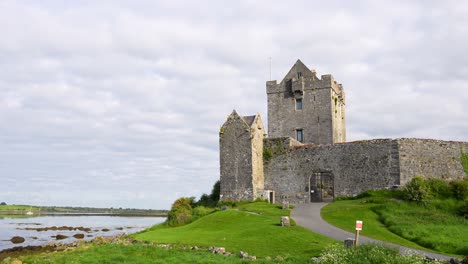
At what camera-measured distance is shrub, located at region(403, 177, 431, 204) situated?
109 feet

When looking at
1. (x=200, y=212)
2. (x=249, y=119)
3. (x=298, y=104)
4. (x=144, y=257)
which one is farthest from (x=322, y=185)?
(x=144, y=257)

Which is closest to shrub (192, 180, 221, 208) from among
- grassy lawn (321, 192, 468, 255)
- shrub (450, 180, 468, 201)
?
grassy lawn (321, 192, 468, 255)

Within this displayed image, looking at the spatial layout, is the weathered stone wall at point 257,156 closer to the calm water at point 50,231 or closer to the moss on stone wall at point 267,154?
the moss on stone wall at point 267,154

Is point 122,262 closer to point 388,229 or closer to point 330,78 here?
point 388,229

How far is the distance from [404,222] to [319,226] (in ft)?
18.4

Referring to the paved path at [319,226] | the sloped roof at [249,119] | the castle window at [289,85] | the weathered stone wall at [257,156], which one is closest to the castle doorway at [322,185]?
the weathered stone wall at [257,156]

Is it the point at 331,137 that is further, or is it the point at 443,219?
the point at 331,137

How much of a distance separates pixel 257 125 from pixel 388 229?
18875 mm

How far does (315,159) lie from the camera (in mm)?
41594

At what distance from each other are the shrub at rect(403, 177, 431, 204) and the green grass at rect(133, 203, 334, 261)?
10319mm

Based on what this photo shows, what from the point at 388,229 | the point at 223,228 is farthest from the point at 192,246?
the point at 388,229

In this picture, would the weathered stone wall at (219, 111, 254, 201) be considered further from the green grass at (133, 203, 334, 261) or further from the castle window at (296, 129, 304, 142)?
the castle window at (296, 129, 304, 142)

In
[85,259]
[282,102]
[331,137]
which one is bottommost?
[85,259]

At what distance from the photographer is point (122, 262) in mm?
18688
